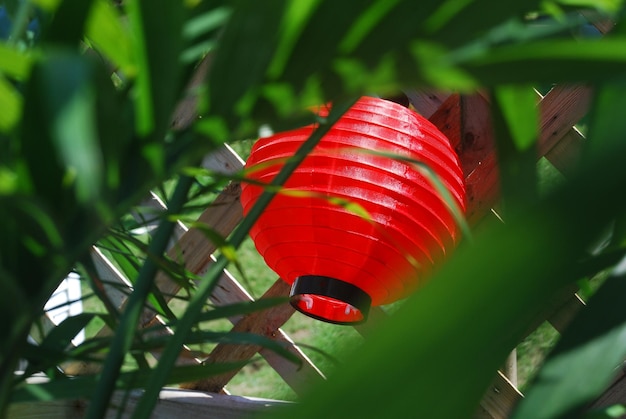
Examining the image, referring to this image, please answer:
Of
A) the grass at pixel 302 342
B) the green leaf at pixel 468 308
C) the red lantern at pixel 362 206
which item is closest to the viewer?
the green leaf at pixel 468 308

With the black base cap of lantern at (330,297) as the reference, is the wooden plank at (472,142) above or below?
above

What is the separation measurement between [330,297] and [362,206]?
0.14 m

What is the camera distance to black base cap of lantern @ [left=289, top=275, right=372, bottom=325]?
89cm

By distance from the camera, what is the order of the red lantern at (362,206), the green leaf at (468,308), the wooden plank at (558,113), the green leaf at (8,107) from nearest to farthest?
the green leaf at (468,308)
the green leaf at (8,107)
the red lantern at (362,206)
the wooden plank at (558,113)

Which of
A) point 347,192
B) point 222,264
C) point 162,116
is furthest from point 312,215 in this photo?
point 162,116

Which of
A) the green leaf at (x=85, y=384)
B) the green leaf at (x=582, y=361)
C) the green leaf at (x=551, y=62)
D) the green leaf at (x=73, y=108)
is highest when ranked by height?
the green leaf at (x=85, y=384)

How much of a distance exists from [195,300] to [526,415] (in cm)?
16

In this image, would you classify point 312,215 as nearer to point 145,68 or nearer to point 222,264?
point 222,264

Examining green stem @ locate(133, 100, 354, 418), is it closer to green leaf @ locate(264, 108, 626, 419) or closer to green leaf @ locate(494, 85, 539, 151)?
green leaf @ locate(494, 85, 539, 151)

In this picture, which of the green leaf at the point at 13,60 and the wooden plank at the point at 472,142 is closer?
the green leaf at the point at 13,60

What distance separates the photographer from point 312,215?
81cm

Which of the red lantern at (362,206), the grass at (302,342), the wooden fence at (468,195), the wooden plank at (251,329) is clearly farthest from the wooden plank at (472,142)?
the grass at (302,342)

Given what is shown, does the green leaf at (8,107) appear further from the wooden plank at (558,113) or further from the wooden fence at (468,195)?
the wooden plank at (558,113)

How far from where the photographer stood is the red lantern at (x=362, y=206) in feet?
2.62
